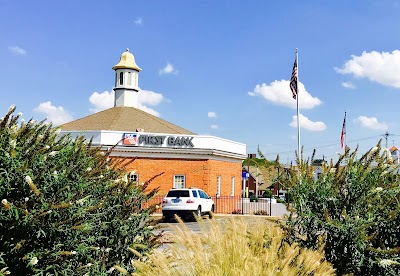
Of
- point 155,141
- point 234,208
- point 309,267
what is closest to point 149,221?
point 309,267

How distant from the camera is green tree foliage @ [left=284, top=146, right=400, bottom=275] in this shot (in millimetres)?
4977

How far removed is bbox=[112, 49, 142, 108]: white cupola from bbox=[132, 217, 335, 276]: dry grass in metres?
39.0

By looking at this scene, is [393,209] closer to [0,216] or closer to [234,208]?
[0,216]

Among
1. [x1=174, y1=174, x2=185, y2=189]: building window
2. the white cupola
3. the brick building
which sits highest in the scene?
the white cupola

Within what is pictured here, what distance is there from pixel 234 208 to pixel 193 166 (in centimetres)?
469

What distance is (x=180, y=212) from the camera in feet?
81.2

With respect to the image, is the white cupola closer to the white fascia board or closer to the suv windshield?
the white fascia board

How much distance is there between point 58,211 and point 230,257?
5.62 ft

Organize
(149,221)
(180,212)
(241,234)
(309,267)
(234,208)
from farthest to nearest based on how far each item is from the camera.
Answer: (234,208), (180,212), (149,221), (241,234), (309,267)

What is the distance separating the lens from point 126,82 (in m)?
43.3

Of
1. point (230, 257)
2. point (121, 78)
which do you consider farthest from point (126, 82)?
point (230, 257)

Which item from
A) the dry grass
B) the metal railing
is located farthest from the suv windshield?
the dry grass

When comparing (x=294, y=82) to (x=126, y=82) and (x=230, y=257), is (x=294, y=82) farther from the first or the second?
(x=230, y=257)

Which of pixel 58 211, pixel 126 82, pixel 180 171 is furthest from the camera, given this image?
pixel 126 82
